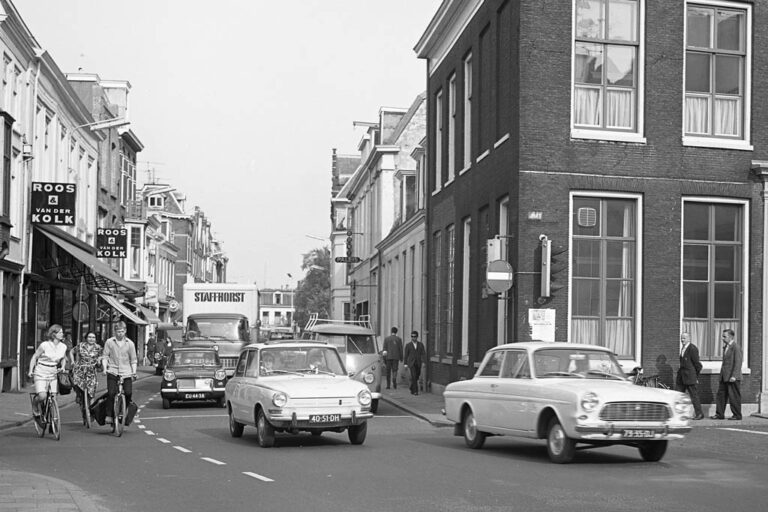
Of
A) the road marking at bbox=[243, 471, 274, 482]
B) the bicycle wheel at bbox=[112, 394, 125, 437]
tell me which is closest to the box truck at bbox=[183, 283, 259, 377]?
the bicycle wheel at bbox=[112, 394, 125, 437]

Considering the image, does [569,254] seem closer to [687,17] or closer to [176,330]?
[687,17]

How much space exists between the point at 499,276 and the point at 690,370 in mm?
4284

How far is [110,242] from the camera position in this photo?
4897 cm

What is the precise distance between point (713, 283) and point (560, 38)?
6213 mm

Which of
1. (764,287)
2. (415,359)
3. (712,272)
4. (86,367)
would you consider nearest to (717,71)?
(712,272)

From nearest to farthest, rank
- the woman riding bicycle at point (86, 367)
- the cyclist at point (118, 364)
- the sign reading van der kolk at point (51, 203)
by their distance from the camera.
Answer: the cyclist at point (118, 364), the woman riding bicycle at point (86, 367), the sign reading van der kolk at point (51, 203)

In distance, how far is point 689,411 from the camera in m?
14.6

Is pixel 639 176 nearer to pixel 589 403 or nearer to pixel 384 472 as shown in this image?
pixel 589 403

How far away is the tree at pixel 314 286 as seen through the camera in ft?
400

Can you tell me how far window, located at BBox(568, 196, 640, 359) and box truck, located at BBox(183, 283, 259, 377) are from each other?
14445 millimetres

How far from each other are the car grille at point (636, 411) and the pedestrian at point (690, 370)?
884 centimetres

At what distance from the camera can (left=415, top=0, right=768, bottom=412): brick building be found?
938 inches

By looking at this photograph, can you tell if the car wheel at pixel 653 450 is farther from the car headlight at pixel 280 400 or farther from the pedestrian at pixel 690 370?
the pedestrian at pixel 690 370

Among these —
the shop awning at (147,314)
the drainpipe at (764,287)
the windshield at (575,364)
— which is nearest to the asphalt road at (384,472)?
the windshield at (575,364)
